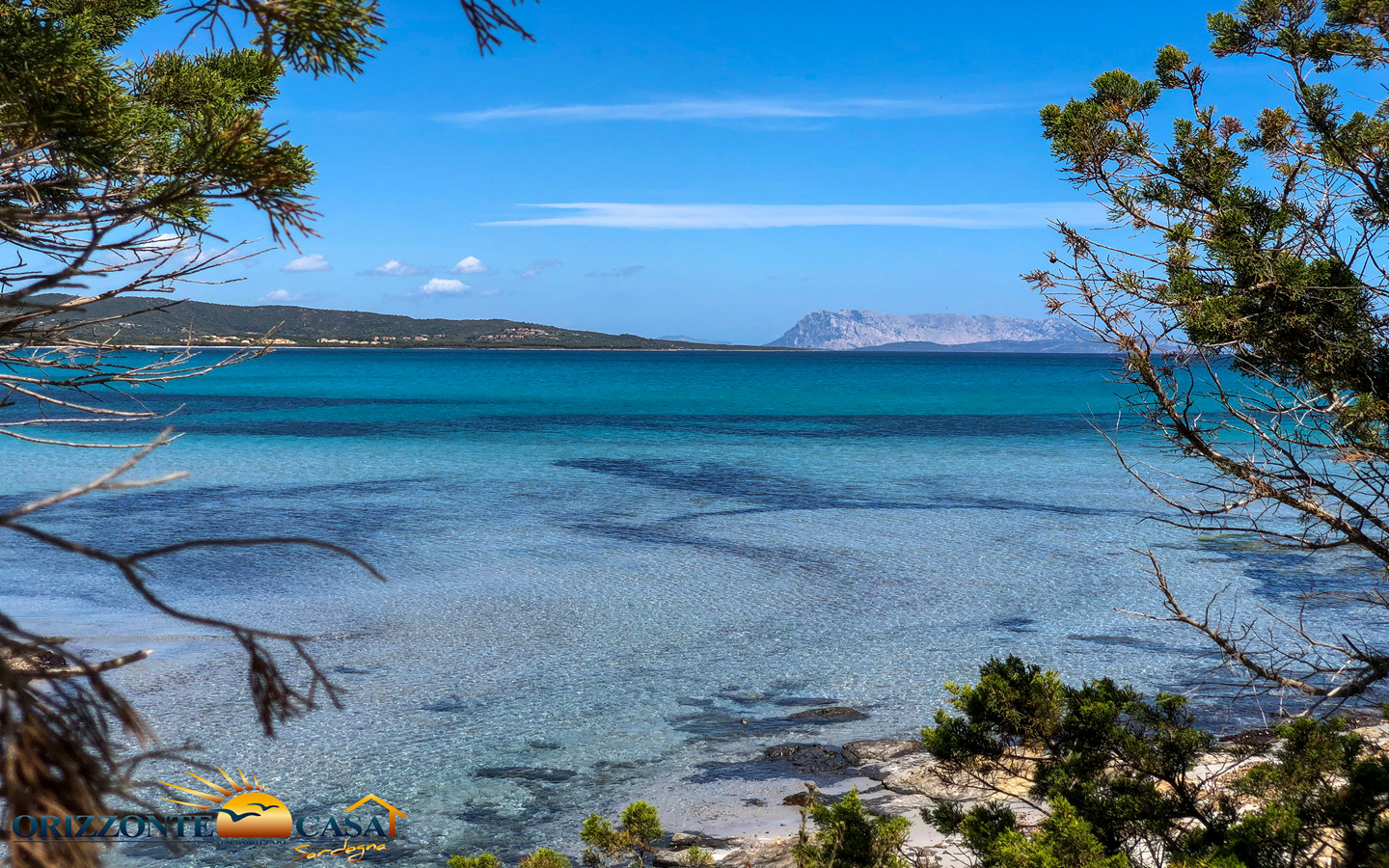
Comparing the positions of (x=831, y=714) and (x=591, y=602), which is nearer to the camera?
(x=831, y=714)

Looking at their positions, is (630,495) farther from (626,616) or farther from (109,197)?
(109,197)

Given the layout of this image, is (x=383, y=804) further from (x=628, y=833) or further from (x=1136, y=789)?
(x=1136, y=789)

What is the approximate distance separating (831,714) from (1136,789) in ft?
14.5

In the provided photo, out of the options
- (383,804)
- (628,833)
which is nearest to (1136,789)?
(628,833)

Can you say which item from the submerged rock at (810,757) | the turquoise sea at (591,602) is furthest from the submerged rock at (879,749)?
the turquoise sea at (591,602)

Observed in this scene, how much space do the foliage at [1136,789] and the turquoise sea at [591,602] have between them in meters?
1.34

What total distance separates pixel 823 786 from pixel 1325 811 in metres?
3.59

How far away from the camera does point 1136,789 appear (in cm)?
399

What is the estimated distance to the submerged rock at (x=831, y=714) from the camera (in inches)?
321

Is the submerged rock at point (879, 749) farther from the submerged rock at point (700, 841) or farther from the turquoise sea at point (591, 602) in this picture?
the submerged rock at point (700, 841)

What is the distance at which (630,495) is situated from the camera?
21.1 meters

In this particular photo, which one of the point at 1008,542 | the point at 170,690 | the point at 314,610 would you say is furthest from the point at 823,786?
the point at 1008,542

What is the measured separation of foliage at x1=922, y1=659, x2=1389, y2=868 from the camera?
3482mm

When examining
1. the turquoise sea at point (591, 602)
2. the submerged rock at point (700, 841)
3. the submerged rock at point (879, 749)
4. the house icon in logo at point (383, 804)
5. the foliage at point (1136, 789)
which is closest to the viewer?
the foliage at point (1136, 789)
